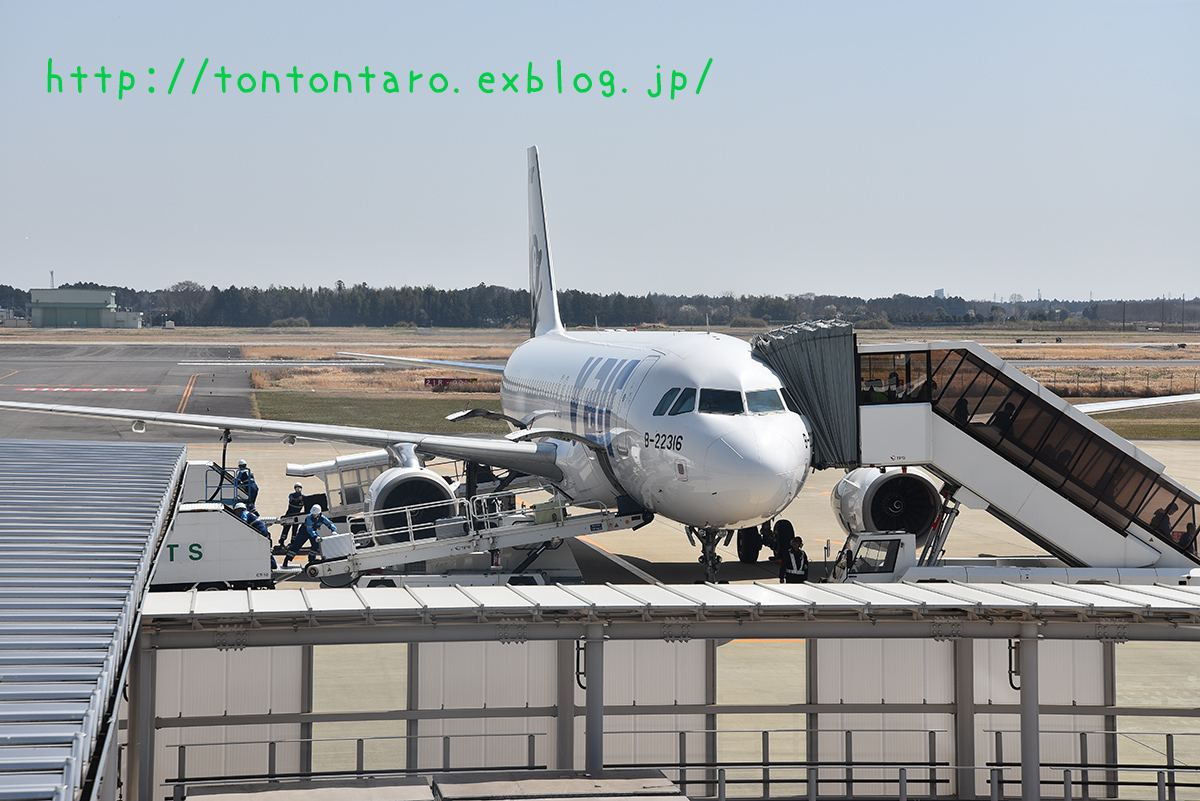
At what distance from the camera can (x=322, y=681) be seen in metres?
17.7

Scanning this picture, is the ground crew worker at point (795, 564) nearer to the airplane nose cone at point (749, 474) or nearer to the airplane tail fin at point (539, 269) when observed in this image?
the airplane nose cone at point (749, 474)

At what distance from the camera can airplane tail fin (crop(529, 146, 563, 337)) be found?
143ft

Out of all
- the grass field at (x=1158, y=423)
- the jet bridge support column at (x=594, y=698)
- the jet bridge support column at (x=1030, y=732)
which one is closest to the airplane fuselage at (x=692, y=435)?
the jet bridge support column at (x=1030, y=732)

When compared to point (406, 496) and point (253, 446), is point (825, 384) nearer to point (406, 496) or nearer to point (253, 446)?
point (406, 496)

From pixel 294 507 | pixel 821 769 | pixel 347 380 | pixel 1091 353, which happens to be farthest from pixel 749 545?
pixel 1091 353

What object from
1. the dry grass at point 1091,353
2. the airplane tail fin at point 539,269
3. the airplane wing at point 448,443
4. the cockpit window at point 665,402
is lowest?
the airplane wing at point 448,443

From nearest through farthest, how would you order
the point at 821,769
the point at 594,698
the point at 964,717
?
the point at 594,698 → the point at 964,717 → the point at 821,769

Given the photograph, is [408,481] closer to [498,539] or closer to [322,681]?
[498,539]

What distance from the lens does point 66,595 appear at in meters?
10.9

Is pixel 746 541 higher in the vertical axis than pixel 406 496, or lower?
lower

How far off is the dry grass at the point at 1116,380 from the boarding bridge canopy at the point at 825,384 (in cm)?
5733

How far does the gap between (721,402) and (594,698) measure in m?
11.0

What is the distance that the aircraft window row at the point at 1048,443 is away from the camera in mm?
23438

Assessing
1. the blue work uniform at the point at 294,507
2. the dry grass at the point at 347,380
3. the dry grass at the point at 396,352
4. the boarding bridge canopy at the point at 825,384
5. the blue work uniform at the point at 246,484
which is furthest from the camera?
the dry grass at the point at 396,352
